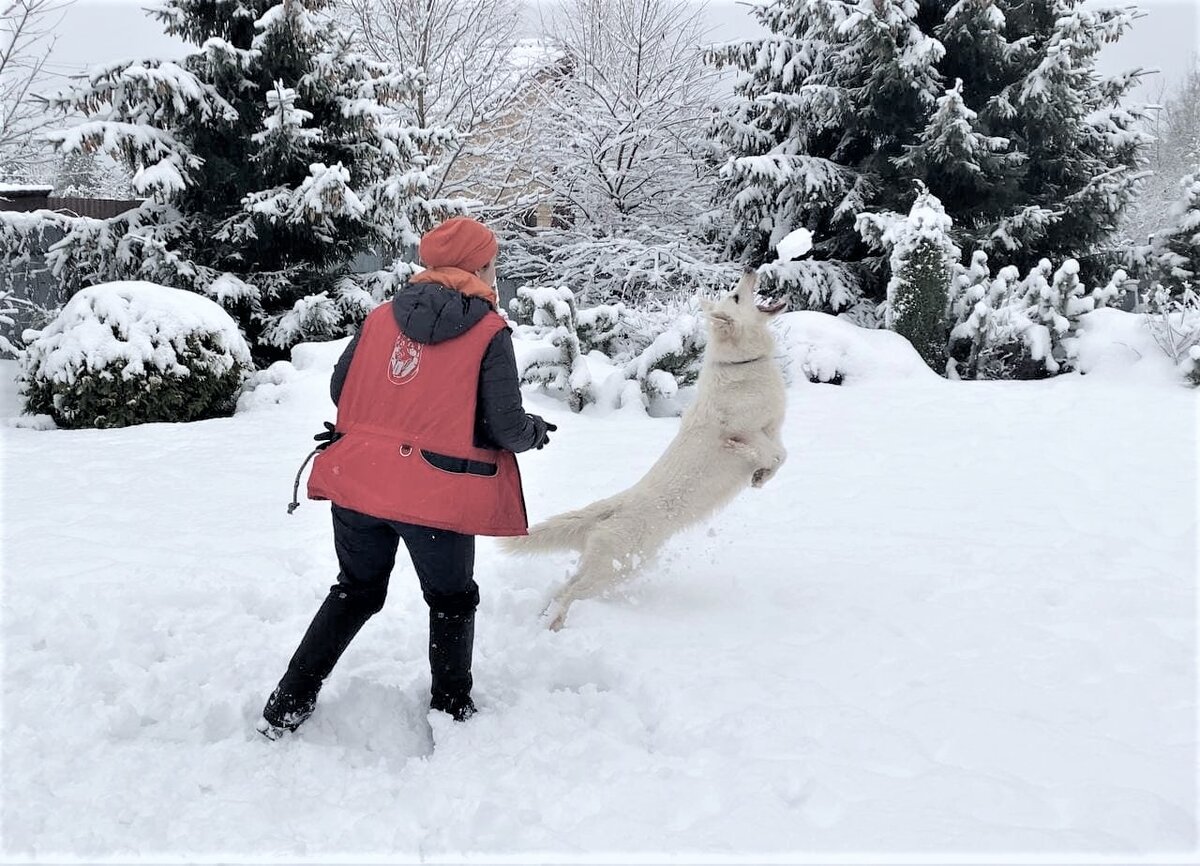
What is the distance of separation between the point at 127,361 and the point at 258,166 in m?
4.51

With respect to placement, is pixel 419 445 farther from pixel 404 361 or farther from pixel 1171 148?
pixel 1171 148

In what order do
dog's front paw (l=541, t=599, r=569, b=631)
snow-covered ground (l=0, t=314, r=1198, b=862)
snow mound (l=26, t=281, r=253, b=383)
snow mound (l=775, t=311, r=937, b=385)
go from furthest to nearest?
1. snow mound (l=775, t=311, r=937, b=385)
2. snow mound (l=26, t=281, r=253, b=383)
3. dog's front paw (l=541, t=599, r=569, b=631)
4. snow-covered ground (l=0, t=314, r=1198, b=862)

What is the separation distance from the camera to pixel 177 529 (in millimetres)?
4730

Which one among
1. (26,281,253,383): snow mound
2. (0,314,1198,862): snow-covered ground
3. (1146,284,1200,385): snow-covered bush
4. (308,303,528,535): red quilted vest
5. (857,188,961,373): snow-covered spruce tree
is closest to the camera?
(0,314,1198,862): snow-covered ground

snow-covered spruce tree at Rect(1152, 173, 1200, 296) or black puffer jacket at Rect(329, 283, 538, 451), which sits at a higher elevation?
snow-covered spruce tree at Rect(1152, 173, 1200, 296)

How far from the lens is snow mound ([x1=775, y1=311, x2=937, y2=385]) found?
9188 millimetres

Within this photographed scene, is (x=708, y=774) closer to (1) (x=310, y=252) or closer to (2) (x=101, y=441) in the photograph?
(2) (x=101, y=441)

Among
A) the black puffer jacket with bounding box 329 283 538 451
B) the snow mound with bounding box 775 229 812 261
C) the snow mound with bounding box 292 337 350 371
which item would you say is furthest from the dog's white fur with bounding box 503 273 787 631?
the snow mound with bounding box 292 337 350 371

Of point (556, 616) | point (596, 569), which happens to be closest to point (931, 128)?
point (596, 569)

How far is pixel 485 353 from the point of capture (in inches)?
105

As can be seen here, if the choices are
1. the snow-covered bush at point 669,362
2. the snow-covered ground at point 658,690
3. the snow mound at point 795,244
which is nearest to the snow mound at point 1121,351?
the snow-covered ground at point 658,690

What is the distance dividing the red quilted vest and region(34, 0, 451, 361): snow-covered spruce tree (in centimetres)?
845

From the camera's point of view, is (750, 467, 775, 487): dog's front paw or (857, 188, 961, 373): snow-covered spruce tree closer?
(750, 467, 775, 487): dog's front paw

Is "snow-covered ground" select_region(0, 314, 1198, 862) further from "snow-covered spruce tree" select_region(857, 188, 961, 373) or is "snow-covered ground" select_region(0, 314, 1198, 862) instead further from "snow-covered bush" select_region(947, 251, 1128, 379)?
"snow-covered spruce tree" select_region(857, 188, 961, 373)
